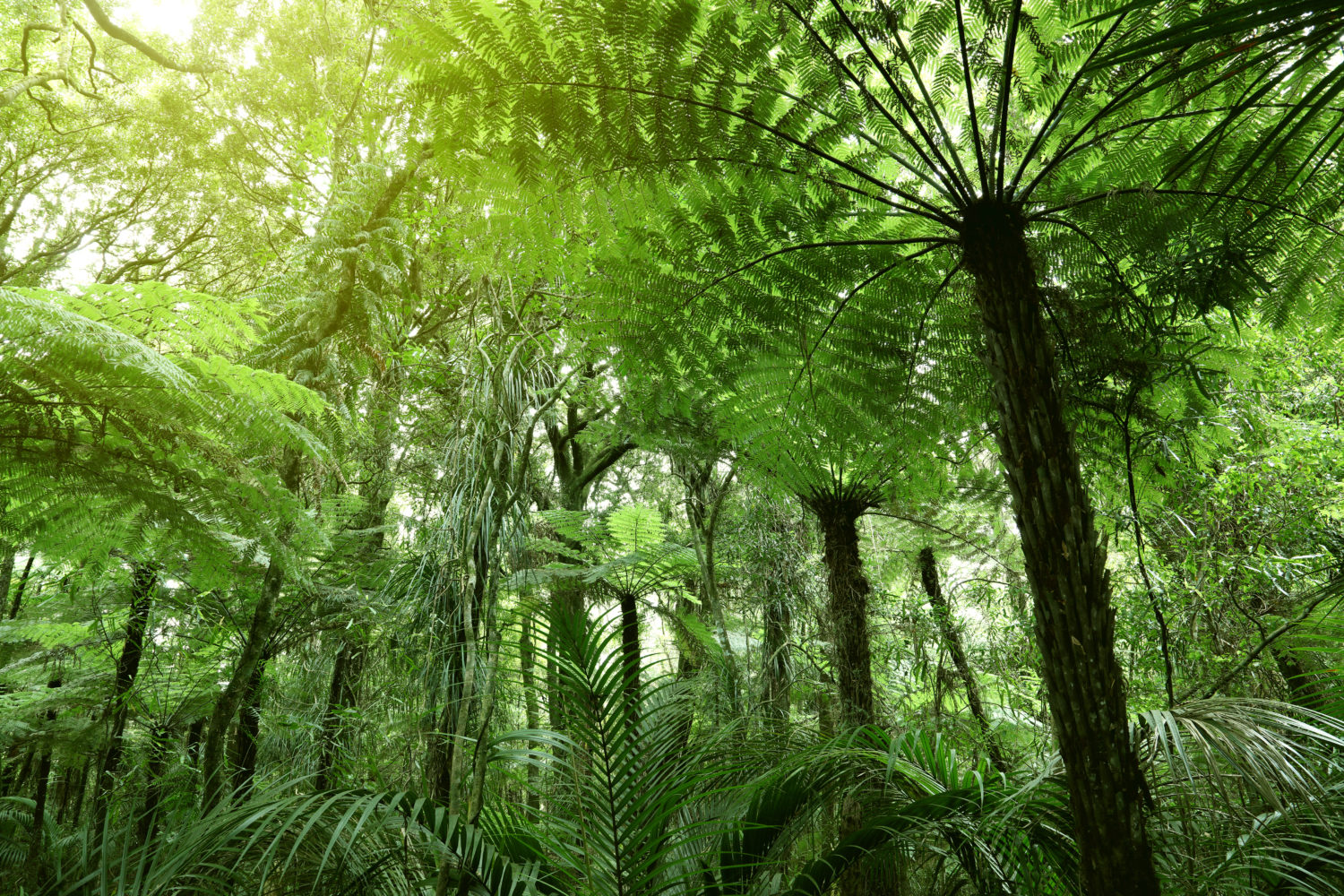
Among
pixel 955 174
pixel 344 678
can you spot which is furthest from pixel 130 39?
pixel 955 174

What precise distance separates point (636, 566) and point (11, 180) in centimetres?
632

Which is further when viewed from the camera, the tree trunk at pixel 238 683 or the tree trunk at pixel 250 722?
the tree trunk at pixel 250 722

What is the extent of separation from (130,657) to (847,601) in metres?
4.03

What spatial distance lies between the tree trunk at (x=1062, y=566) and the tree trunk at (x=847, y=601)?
241 cm

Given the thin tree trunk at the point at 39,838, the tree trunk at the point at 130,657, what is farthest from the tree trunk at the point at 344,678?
the thin tree trunk at the point at 39,838

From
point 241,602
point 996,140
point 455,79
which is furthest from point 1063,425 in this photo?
point 241,602

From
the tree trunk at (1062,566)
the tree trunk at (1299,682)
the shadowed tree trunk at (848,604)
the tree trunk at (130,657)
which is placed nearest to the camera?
the tree trunk at (1062,566)

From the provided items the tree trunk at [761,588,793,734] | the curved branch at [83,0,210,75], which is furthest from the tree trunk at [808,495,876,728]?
the curved branch at [83,0,210,75]

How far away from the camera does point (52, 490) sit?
232 cm

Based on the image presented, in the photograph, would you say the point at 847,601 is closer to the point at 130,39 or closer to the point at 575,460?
the point at 575,460

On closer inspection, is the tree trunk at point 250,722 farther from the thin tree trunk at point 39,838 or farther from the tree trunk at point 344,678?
the thin tree trunk at point 39,838

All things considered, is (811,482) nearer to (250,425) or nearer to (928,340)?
(928,340)

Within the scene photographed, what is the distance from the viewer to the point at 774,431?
3027mm

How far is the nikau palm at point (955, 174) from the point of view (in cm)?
136
